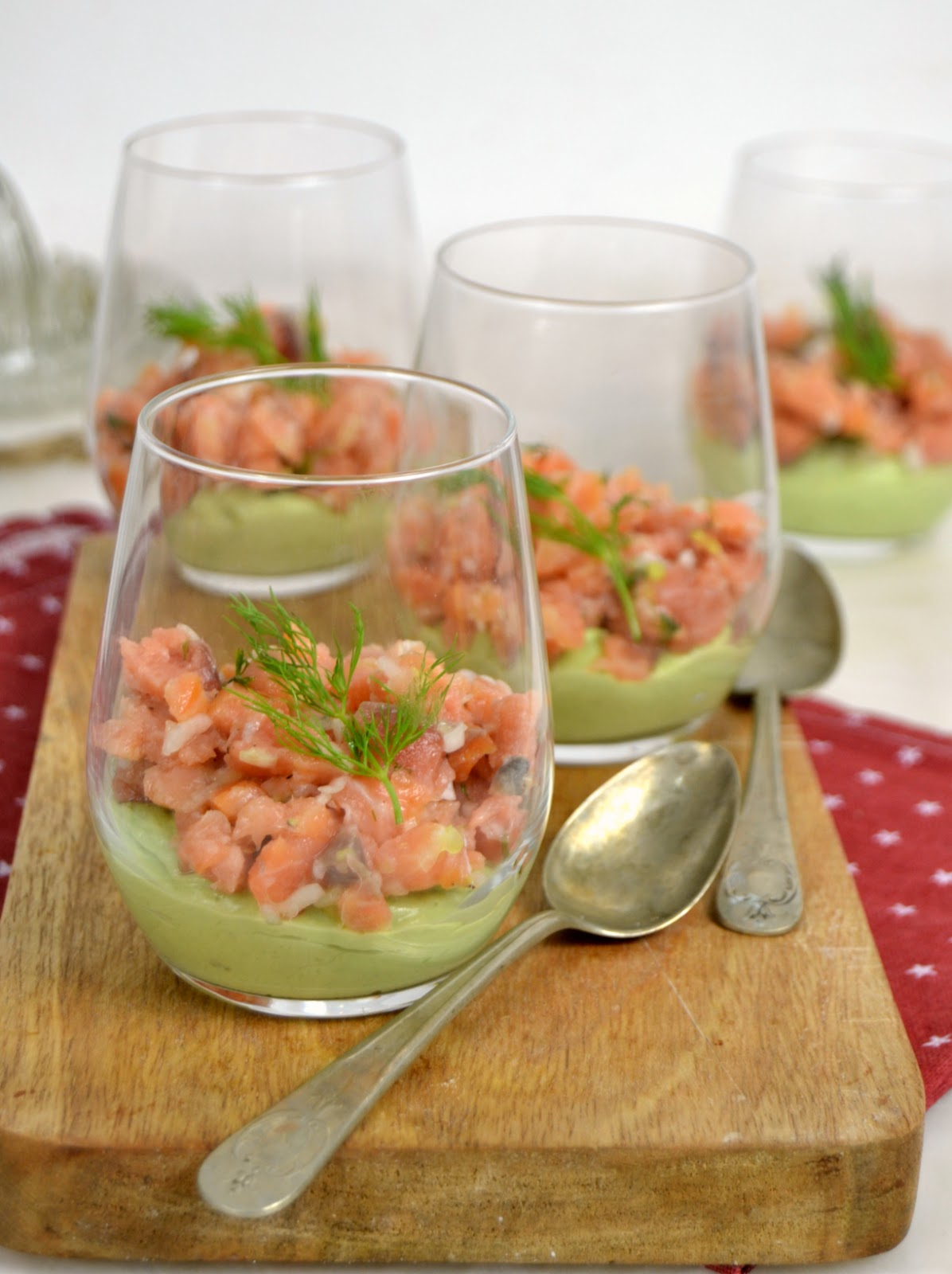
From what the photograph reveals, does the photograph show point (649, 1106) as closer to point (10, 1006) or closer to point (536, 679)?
point (536, 679)

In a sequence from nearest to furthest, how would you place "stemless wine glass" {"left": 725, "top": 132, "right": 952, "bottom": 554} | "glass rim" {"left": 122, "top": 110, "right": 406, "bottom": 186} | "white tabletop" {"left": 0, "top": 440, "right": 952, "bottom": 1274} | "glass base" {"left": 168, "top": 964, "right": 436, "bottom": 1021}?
"glass base" {"left": 168, "top": 964, "right": 436, "bottom": 1021} → "glass rim" {"left": 122, "top": 110, "right": 406, "bottom": 186} → "white tabletop" {"left": 0, "top": 440, "right": 952, "bottom": 1274} → "stemless wine glass" {"left": 725, "top": 132, "right": 952, "bottom": 554}

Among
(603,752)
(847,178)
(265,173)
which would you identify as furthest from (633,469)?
(847,178)

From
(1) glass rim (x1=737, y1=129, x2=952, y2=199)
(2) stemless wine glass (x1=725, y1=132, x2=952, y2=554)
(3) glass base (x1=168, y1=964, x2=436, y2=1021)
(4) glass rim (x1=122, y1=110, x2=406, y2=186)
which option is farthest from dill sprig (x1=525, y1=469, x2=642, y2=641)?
(1) glass rim (x1=737, y1=129, x2=952, y2=199)

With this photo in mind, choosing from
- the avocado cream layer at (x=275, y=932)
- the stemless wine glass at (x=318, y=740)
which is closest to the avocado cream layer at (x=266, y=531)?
the stemless wine glass at (x=318, y=740)

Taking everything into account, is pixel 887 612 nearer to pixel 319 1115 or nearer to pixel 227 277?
pixel 227 277

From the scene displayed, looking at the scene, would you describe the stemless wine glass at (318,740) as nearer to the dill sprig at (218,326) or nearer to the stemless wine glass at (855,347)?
the dill sprig at (218,326)

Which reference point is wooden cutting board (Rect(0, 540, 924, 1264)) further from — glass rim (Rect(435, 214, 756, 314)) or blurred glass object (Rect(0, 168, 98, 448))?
blurred glass object (Rect(0, 168, 98, 448))
